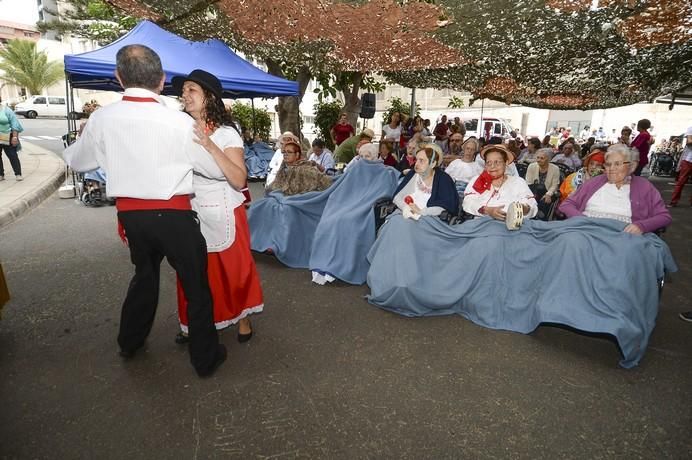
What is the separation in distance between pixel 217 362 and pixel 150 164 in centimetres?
128

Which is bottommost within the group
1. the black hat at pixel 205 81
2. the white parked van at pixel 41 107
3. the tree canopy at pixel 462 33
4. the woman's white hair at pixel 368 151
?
the woman's white hair at pixel 368 151

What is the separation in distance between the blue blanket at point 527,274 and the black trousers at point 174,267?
1.52 meters

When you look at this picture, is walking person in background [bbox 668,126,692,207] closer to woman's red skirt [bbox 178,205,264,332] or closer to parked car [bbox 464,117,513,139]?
woman's red skirt [bbox 178,205,264,332]

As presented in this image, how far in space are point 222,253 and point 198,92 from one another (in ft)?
3.20

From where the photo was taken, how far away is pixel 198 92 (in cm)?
231

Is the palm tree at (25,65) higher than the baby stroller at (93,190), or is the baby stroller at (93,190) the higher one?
the palm tree at (25,65)

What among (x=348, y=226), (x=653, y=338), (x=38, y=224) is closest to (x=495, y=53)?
(x=348, y=226)

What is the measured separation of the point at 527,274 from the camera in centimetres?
317

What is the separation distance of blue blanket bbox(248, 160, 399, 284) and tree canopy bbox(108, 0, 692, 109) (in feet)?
4.25

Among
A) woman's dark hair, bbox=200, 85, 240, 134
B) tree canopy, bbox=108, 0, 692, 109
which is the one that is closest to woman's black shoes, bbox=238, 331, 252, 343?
woman's dark hair, bbox=200, 85, 240, 134

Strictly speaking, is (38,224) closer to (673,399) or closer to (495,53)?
(495,53)

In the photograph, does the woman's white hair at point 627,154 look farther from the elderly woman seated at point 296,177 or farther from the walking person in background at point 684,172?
the walking person in background at point 684,172

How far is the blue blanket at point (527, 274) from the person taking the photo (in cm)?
274

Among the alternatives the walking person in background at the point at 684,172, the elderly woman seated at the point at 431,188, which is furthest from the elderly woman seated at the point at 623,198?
the walking person in background at the point at 684,172
